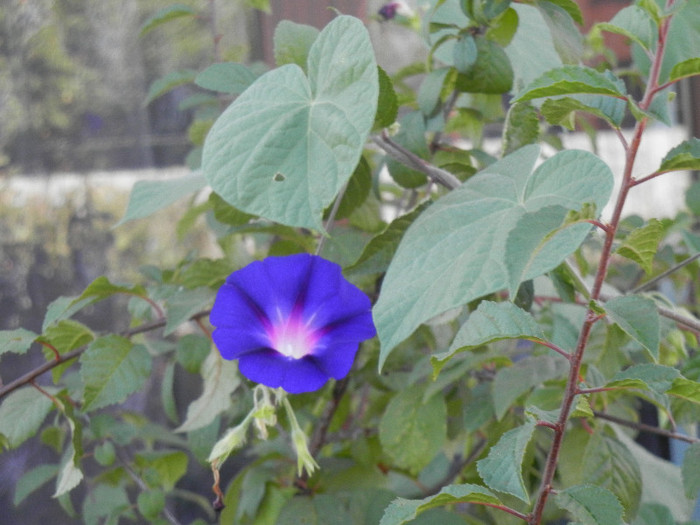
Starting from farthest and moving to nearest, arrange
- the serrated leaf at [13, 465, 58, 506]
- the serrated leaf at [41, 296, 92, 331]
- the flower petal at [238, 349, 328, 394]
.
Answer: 1. the serrated leaf at [13, 465, 58, 506]
2. the serrated leaf at [41, 296, 92, 331]
3. the flower petal at [238, 349, 328, 394]

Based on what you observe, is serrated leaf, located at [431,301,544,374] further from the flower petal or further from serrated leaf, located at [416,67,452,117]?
serrated leaf, located at [416,67,452,117]

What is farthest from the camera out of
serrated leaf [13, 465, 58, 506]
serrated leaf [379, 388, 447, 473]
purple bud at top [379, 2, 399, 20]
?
purple bud at top [379, 2, 399, 20]

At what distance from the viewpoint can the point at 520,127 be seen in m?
0.56

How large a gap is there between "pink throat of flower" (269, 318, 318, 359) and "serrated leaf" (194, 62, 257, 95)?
7.4 inches

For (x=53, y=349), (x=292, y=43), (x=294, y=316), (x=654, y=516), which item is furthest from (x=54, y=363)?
(x=654, y=516)

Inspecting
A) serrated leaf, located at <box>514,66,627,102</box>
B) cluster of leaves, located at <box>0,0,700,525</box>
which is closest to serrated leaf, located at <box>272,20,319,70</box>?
cluster of leaves, located at <box>0,0,700,525</box>

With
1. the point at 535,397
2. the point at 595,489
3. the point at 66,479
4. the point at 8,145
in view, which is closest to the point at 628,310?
the point at 595,489

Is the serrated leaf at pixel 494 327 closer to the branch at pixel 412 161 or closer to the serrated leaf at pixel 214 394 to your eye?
the branch at pixel 412 161

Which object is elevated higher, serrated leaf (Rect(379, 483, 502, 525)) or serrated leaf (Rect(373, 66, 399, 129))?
serrated leaf (Rect(373, 66, 399, 129))

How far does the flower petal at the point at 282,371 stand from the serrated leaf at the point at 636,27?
0.30 meters

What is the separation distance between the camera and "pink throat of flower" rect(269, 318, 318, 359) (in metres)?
0.51

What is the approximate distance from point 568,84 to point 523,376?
1.09 ft

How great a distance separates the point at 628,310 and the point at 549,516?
1.44ft

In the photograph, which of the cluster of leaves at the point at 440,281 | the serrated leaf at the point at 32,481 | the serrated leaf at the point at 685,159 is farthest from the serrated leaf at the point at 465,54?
the serrated leaf at the point at 32,481
